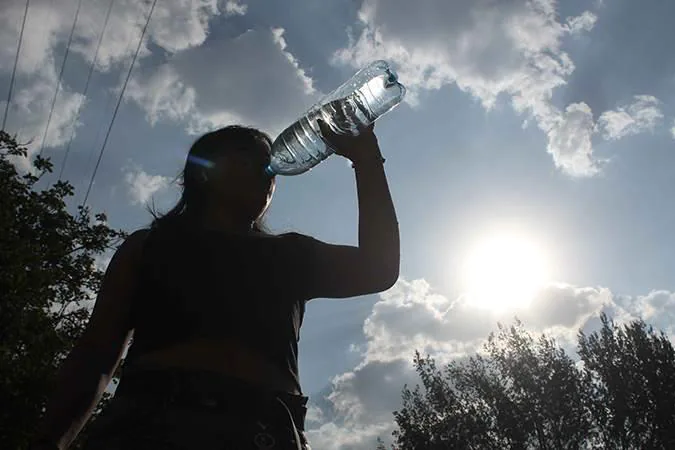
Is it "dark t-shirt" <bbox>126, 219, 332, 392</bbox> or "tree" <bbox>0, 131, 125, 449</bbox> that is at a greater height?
"tree" <bbox>0, 131, 125, 449</bbox>

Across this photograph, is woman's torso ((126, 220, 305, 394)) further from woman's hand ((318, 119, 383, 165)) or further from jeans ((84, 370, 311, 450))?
woman's hand ((318, 119, 383, 165))

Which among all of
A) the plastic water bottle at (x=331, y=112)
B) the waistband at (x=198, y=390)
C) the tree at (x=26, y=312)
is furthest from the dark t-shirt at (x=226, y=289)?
the tree at (x=26, y=312)

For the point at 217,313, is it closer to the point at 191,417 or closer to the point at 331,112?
the point at 191,417

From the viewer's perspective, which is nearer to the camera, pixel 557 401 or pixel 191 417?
pixel 191 417

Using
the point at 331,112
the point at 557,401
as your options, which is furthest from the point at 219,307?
the point at 557,401

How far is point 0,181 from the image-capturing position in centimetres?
1295

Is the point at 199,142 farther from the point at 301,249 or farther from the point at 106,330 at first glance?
the point at 106,330

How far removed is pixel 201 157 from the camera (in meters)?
2.12

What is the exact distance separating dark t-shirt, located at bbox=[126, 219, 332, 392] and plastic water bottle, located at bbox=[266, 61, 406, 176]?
1610 mm

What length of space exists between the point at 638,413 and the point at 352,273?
108 ft

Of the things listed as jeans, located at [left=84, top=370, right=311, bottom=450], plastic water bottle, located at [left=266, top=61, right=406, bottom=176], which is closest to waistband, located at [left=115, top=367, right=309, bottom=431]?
jeans, located at [left=84, top=370, right=311, bottom=450]

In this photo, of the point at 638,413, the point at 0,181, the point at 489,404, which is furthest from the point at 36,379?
the point at 638,413

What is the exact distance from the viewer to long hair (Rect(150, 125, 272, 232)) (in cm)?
206

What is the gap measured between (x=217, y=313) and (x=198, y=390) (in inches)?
10.0
